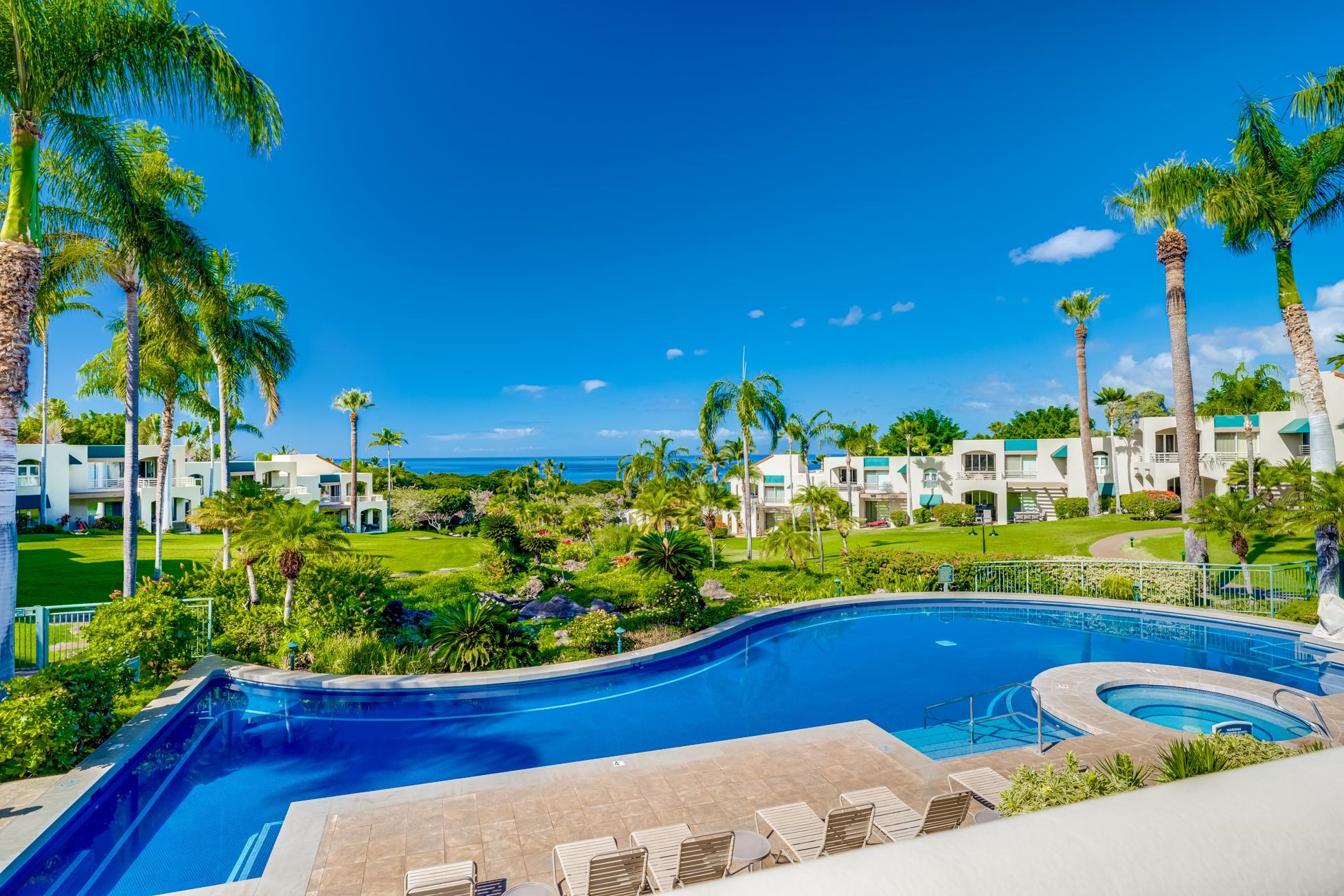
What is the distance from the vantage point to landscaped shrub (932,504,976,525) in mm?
→ 45406

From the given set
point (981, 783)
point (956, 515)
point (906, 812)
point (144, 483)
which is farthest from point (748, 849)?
point (144, 483)

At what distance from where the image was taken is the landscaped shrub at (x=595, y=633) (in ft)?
53.3

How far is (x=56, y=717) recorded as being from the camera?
30.8 ft

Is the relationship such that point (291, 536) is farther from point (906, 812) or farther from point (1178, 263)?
point (1178, 263)

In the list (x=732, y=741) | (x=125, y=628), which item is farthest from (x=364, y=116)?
(x=732, y=741)

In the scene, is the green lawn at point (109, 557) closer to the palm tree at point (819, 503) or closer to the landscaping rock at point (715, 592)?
the landscaping rock at point (715, 592)

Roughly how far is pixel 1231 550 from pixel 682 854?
29204 millimetres

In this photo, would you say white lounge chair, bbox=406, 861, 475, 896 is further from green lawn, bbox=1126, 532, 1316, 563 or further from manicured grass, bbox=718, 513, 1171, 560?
green lawn, bbox=1126, 532, 1316, 563

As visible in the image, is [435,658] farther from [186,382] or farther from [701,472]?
[701,472]

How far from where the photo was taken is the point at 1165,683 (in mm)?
13562

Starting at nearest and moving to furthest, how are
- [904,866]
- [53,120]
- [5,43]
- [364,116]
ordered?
[904,866] < [5,43] < [53,120] < [364,116]

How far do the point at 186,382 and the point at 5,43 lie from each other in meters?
15.8

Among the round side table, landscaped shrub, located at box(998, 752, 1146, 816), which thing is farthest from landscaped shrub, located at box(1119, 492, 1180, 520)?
the round side table

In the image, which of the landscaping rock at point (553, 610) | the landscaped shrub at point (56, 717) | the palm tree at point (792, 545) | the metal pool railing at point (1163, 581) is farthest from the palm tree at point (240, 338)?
the metal pool railing at point (1163, 581)
